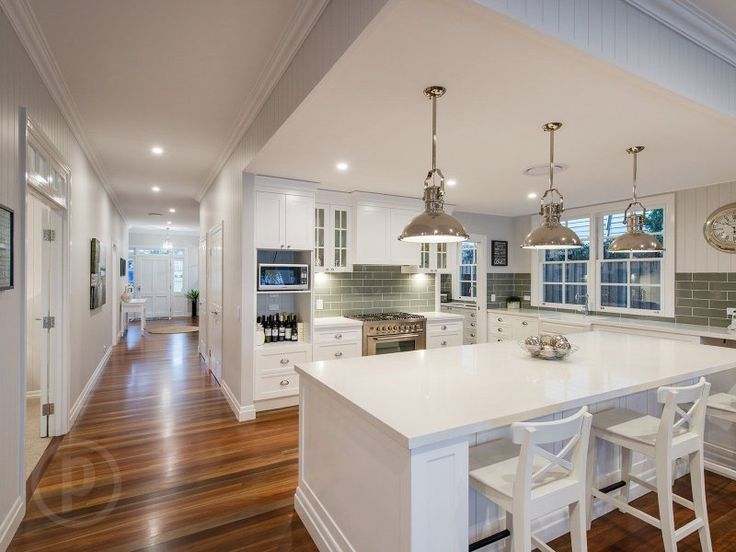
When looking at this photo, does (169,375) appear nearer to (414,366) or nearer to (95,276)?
(95,276)

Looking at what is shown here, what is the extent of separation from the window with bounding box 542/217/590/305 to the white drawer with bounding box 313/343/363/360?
3.26 m

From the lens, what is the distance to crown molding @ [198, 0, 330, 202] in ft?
6.25

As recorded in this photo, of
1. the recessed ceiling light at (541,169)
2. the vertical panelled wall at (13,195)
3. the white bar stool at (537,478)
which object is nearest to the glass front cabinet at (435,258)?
the recessed ceiling light at (541,169)

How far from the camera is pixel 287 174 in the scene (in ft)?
12.8

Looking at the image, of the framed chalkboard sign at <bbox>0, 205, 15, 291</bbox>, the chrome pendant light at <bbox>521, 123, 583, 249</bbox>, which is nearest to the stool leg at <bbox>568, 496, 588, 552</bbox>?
the chrome pendant light at <bbox>521, 123, 583, 249</bbox>

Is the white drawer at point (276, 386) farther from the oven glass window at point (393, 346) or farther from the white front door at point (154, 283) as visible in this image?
the white front door at point (154, 283)

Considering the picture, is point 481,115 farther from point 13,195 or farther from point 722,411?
point 13,195

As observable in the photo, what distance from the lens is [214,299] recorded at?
213 inches

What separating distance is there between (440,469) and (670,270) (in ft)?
15.0

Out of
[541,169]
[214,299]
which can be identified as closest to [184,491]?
[214,299]

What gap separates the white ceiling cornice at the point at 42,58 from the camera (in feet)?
6.41

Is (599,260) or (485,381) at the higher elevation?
(599,260)

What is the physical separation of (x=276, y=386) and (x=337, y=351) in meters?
0.76

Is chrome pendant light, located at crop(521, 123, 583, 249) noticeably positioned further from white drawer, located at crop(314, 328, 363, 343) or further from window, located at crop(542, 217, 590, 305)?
window, located at crop(542, 217, 590, 305)
